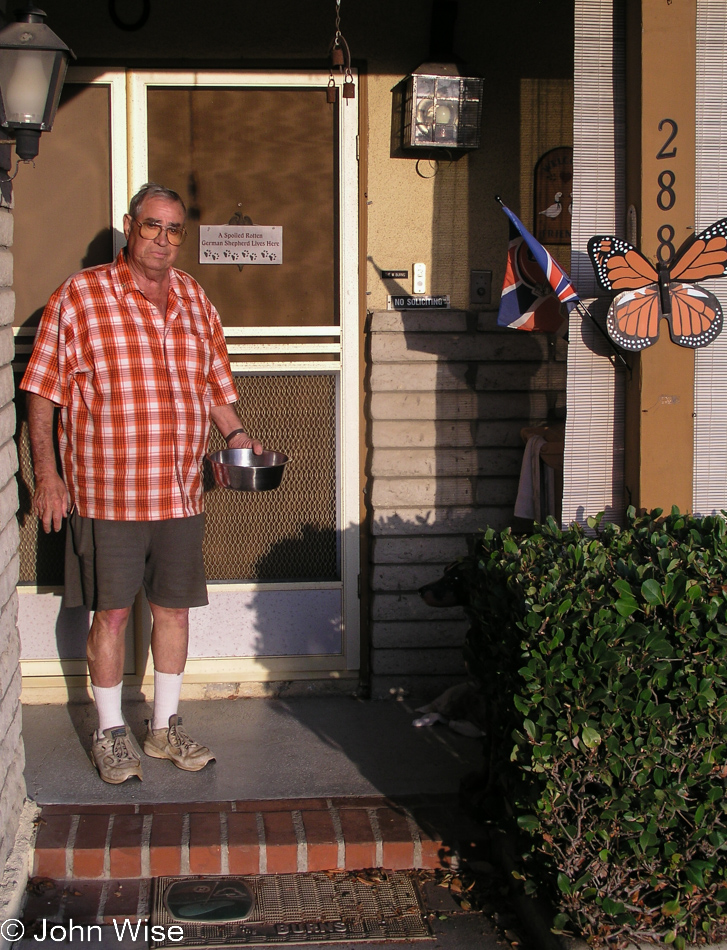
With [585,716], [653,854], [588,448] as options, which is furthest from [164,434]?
[653,854]

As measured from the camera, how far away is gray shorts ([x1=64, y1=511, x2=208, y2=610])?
12.6ft

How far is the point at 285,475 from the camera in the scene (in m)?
4.74

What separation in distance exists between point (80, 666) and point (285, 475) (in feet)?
4.32

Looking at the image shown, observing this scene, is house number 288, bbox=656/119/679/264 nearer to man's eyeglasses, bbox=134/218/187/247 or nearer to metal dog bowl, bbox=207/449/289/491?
metal dog bowl, bbox=207/449/289/491

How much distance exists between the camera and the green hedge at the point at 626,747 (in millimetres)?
2686

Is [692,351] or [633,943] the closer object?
[633,943]

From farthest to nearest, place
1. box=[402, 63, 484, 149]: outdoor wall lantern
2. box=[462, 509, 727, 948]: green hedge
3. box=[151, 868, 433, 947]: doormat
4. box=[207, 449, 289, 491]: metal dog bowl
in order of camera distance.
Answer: box=[402, 63, 484, 149]: outdoor wall lantern
box=[207, 449, 289, 491]: metal dog bowl
box=[151, 868, 433, 947]: doormat
box=[462, 509, 727, 948]: green hedge

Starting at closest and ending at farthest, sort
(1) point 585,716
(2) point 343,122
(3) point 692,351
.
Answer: (1) point 585,716 < (3) point 692,351 < (2) point 343,122

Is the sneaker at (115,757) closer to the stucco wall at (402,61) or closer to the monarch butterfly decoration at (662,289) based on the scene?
the stucco wall at (402,61)

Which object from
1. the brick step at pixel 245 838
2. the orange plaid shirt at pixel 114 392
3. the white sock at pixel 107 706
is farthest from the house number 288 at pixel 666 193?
the white sock at pixel 107 706

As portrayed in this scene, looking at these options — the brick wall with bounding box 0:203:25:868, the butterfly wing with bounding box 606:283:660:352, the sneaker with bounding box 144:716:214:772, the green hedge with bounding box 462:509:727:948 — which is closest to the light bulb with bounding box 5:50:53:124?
the brick wall with bounding box 0:203:25:868

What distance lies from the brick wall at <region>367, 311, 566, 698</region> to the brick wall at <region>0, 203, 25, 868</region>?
5.71 feet

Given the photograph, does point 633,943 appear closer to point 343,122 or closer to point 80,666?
point 80,666

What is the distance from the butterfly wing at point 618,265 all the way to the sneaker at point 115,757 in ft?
8.30
